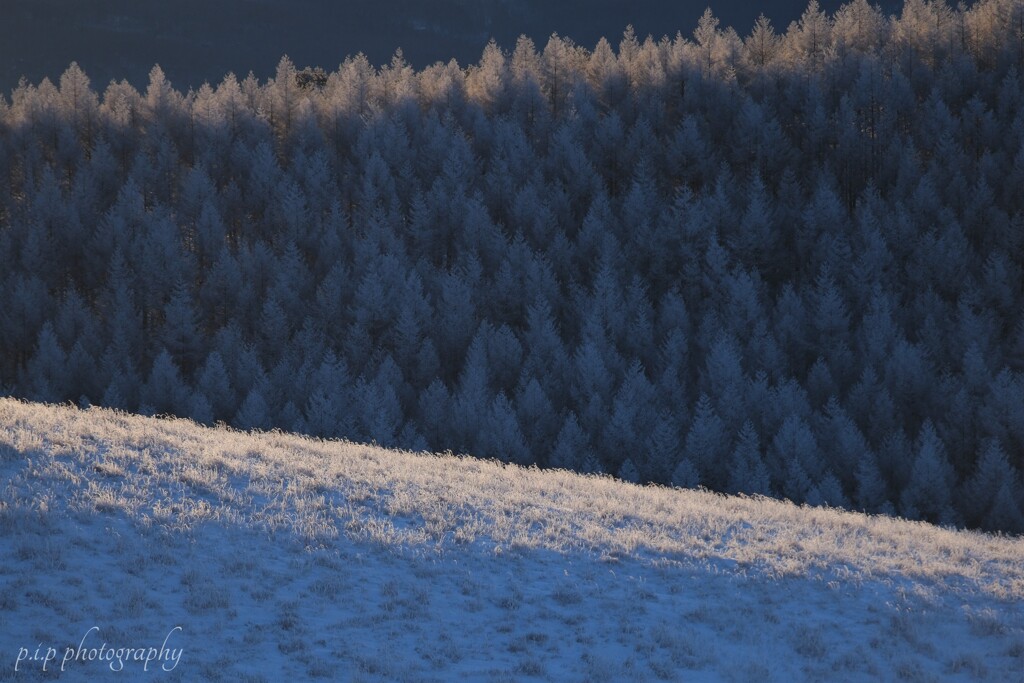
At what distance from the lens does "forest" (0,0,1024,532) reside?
230 feet

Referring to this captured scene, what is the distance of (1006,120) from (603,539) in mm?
106132

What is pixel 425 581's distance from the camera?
14.3 meters

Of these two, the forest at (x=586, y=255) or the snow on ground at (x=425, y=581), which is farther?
the forest at (x=586, y=255)

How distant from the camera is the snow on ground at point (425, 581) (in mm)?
11672

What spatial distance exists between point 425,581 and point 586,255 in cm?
8067

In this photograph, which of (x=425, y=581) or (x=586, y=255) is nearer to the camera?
(x=425, y=581)

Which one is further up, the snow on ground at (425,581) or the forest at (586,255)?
the forest at (586,255)

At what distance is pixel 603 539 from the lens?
679 inches

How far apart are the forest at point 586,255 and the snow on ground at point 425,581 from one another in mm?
43896

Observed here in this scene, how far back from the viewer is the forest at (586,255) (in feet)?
230

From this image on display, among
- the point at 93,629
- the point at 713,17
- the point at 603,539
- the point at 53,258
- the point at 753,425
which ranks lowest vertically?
the point at 93,629

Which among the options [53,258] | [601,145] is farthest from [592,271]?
[53,258]

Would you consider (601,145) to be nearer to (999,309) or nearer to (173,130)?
(999,309)

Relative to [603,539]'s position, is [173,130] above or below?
above
